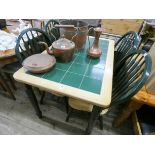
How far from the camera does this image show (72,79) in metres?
0.93

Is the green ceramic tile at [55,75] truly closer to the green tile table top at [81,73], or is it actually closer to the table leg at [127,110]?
the green tile table top at [81,73]

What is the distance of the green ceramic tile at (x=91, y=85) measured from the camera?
85 cm

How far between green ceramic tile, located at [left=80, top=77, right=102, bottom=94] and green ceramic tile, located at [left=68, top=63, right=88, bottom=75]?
0.10 m

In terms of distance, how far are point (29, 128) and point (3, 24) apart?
151cm

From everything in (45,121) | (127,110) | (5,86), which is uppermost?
(127,110)

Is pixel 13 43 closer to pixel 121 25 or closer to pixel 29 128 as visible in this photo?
pixel 29 128

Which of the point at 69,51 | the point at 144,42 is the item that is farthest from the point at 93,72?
the point at 144,42

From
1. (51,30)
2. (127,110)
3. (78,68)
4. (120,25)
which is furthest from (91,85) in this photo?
(120,25)

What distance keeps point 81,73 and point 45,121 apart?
84cm

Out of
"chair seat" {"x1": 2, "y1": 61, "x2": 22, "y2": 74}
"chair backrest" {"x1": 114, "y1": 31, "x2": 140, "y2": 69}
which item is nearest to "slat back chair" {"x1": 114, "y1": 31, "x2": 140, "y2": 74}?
"chair backrest" {"x1": 114, "y1": 31, "x2": 140, "y2": 69}

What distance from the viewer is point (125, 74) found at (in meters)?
1.06

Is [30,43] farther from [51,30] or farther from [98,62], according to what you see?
[98,62]

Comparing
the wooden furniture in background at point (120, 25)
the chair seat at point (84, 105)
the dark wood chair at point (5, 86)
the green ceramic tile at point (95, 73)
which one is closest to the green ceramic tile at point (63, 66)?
the green ceramic tile at point (95, 73)
